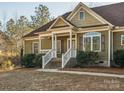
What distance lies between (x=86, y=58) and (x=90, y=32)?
8.96 feet

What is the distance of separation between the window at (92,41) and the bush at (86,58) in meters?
1.21

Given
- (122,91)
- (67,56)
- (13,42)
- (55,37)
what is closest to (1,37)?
(13,42)

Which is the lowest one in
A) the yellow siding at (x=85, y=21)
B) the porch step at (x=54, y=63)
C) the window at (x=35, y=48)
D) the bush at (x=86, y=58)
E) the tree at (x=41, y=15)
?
the porch step at (x=54, y=63)

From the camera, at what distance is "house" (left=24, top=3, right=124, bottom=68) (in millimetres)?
23578

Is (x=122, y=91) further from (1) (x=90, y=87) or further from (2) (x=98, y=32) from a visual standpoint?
(2) (x=98, y=32)

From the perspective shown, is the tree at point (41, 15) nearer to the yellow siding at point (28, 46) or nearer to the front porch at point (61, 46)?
the yellow siding at point (28, 46)

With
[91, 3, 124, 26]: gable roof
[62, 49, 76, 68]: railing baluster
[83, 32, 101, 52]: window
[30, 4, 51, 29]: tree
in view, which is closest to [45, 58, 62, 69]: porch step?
[62, 49, 76, 68]: railing baluster

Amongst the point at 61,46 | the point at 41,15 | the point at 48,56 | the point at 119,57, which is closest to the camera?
the point at 119,57

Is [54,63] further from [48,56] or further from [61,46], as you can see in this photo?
[61,46]

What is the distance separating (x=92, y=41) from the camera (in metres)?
24.6

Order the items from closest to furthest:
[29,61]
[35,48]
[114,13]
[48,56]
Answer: [48,56], [114,13], [29,61], [35,48]

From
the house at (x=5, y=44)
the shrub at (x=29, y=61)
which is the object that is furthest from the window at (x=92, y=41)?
the house at (x=5, y=44)

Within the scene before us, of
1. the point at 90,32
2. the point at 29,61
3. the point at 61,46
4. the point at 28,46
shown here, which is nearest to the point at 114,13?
the point at 90,32

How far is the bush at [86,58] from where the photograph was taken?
2317 cm
